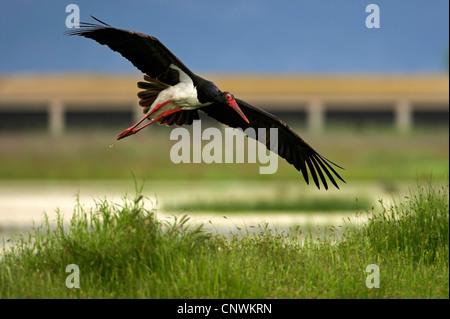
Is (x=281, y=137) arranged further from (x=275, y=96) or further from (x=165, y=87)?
(x=275, y=96)

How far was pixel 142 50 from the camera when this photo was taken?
5387 mm

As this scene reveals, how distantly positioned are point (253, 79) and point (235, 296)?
77.3 ft

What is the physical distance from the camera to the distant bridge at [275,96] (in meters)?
25.9

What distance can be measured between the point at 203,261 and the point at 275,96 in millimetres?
21929

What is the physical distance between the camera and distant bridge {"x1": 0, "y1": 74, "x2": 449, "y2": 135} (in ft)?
84.9

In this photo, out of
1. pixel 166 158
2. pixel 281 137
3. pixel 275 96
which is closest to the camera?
pixel 281 137

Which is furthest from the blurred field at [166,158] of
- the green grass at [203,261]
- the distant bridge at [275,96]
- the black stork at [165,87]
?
the green grass at [203,261]

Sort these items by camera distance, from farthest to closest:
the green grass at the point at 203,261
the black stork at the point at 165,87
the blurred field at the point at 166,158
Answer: the blurred field at the point at 166,158 < the black stork at the point at 165,87 < the green grass at the point at 203,261

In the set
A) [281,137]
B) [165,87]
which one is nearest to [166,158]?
[281,137]

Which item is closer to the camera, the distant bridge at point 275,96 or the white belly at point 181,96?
the white belly at point 181,96

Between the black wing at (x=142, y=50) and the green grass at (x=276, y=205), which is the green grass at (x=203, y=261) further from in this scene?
the green grass at (x=276, y=205)

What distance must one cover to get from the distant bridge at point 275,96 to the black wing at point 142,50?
19284 mm
